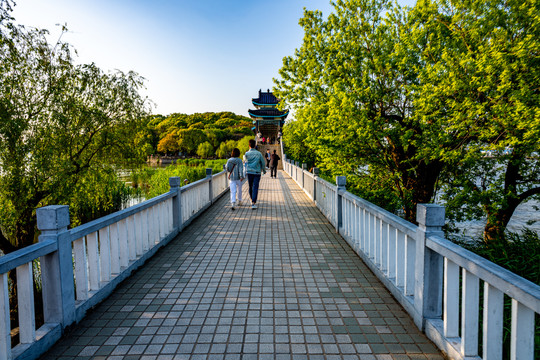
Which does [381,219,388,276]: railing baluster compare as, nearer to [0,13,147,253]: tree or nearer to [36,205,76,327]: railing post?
[36,205,76,327]: railing post

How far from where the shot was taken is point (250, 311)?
3.33 m

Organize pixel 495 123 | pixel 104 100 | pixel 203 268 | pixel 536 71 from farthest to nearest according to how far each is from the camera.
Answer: pixel 104 100 < pixel 495 123 < pixel 536 71 < pixel 203 268

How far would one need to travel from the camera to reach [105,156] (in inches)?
332

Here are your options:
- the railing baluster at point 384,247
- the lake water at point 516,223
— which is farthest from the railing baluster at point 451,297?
the lake water at point 516,223

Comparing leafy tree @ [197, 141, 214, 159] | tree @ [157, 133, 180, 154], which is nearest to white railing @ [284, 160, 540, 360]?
leafy tree @ [197, 141, 214, 159]

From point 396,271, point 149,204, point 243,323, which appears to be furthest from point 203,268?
point 396,271

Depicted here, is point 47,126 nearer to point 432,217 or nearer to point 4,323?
point 4,323

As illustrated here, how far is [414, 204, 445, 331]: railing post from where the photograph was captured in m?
2.80

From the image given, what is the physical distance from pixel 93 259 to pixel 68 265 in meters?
0.53

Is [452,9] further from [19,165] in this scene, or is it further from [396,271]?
[19,165]

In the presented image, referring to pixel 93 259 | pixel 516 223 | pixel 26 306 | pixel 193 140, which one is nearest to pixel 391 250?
pixel 93 259

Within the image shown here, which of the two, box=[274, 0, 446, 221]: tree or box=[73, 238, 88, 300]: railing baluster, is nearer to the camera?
box=[73, 238, 88, 300]: railing baluster

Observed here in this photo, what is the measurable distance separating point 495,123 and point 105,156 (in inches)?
346

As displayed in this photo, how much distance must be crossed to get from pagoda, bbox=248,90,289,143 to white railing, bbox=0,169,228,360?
3939 cm
